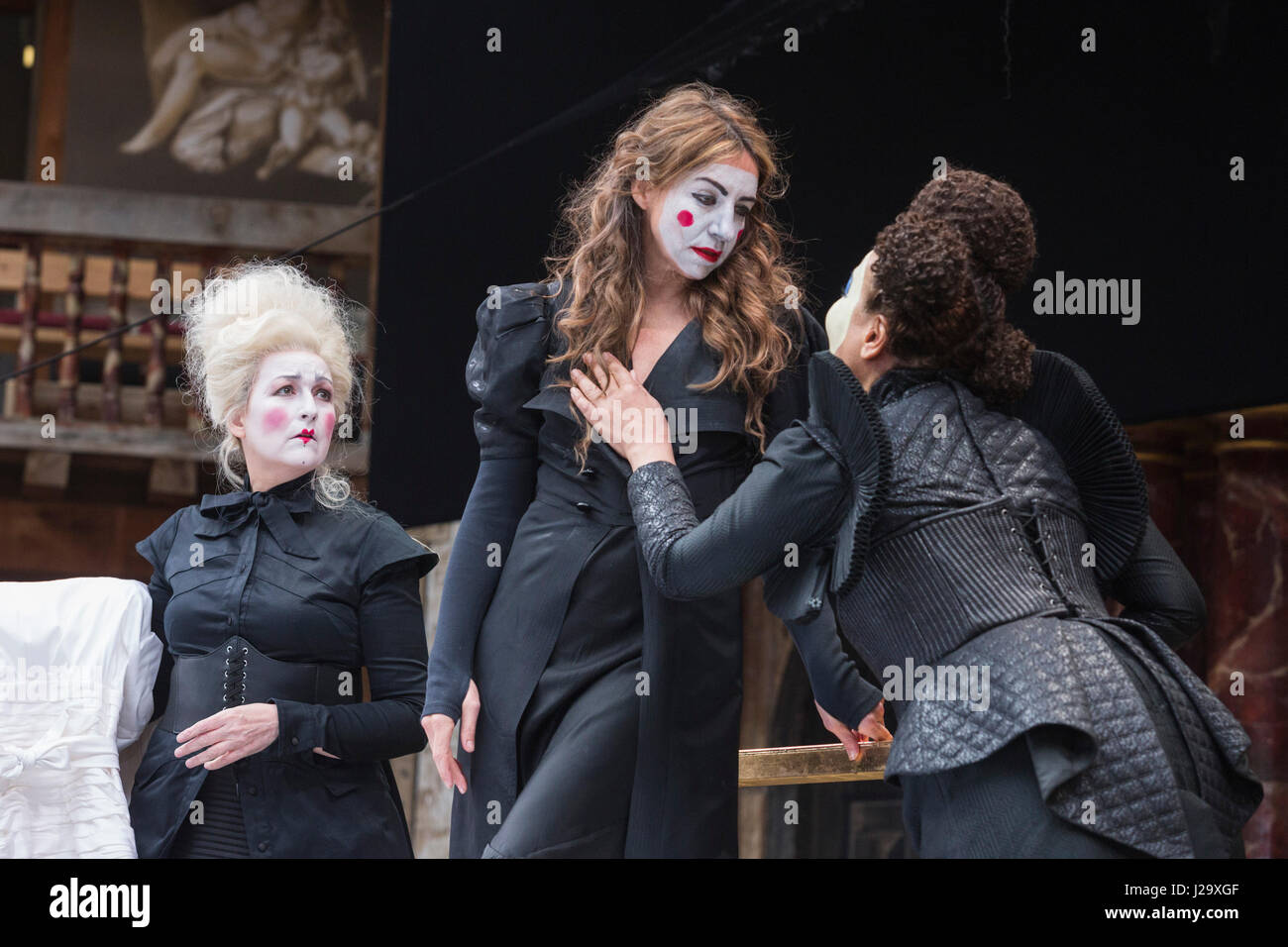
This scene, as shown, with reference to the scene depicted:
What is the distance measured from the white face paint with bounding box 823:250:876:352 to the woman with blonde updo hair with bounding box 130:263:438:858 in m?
0.91

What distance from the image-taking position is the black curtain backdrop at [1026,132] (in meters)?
3.96

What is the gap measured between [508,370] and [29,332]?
667 centimetres

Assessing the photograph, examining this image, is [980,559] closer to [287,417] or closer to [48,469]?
[287,417]

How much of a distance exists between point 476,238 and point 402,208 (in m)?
0.46

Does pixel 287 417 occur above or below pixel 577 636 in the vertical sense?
above

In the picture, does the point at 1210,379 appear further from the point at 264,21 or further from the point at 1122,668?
the point at 264,21

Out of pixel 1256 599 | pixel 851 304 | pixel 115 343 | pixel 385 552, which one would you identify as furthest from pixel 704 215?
pixel 115 343

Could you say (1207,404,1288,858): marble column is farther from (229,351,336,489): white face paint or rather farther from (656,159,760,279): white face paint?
(229,351,336,489): white face paint

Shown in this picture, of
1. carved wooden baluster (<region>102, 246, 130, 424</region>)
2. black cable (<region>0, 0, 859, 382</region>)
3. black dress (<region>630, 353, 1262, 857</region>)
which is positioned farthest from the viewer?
carved wooden baluster (<region>102, 246, 130, 424</region>)

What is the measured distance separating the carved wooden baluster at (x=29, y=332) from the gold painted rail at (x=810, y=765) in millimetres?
6915

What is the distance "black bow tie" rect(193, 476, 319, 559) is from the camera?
118 inches

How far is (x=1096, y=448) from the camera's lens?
239 cm

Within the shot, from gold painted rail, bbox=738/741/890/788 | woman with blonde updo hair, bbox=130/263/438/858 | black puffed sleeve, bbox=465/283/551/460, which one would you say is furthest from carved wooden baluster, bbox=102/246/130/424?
gold painted rail, bbox=738/741/890/788
